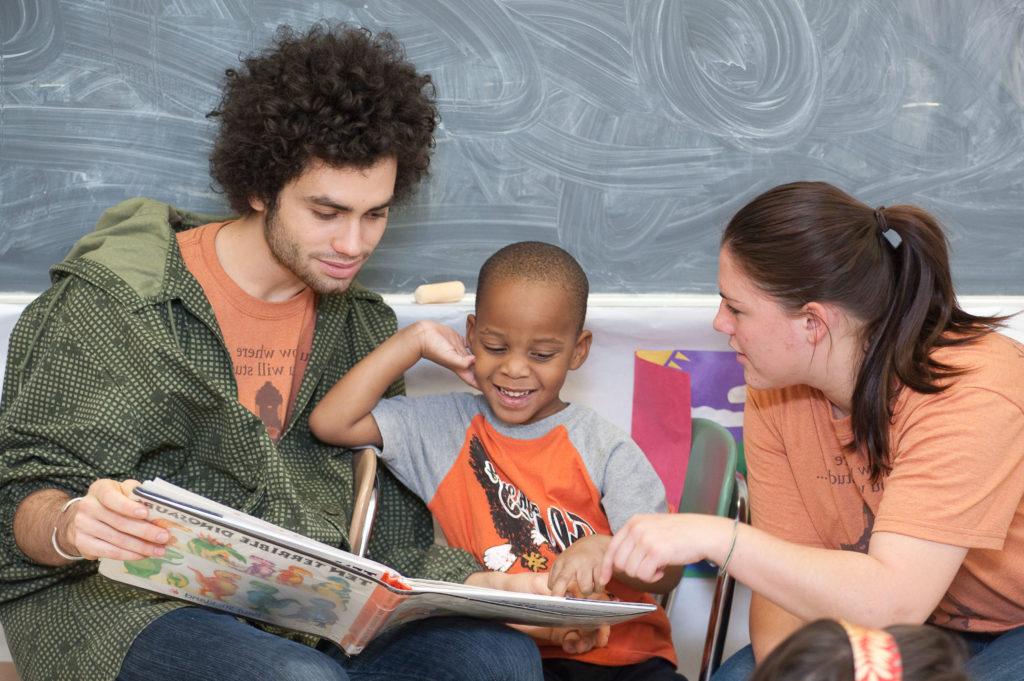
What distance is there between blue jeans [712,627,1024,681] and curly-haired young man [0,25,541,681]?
0.34 m

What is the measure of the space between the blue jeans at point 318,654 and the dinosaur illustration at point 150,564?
11 cm

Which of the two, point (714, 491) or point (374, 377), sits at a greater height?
point (374, 377)

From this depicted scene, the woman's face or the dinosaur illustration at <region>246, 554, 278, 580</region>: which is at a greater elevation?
the woman's face

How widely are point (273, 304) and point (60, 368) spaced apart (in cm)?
40

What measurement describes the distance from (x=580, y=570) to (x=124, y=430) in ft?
2.48

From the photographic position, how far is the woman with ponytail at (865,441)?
1.48 metres

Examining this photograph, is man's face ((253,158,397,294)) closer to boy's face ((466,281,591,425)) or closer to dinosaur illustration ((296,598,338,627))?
boy's face ((466,281,591,425))

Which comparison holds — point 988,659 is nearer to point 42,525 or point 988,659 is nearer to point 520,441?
point 520,441

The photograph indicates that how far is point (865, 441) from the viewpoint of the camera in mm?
1685

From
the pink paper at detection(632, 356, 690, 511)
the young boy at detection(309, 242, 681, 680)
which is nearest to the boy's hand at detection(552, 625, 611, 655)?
the young boy at detection(309, 242, 681, 680)

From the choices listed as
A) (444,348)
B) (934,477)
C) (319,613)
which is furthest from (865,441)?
(319,613)

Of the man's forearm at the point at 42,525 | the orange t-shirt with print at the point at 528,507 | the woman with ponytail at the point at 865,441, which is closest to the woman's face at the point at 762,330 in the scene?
the woman with ponytail at the point at 865,441

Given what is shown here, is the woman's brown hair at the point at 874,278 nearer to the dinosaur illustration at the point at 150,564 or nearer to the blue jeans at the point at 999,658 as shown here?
the blue jeans at the point at 999,658

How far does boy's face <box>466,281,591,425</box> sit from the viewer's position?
1.93m
